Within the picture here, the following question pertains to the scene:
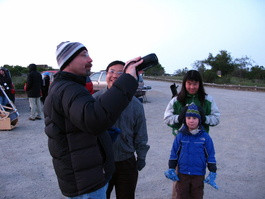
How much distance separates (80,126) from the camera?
4.83 ft

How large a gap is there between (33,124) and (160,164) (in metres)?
5.14

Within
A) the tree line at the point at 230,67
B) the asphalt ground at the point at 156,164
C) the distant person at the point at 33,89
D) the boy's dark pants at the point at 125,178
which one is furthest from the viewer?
the tree line at the point at 230,67

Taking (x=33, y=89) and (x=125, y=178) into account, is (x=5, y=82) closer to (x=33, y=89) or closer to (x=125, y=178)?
(x=33, y=89)

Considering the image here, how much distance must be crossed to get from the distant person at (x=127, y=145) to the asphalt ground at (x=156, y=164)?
113cm

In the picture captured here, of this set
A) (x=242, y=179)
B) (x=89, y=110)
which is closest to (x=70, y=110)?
(x=89, y=110)

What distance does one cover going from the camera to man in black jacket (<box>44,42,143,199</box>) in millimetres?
1441

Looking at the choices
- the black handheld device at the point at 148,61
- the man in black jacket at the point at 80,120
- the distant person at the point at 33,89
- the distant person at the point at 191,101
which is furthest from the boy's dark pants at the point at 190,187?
the distant person at the point at 33,89

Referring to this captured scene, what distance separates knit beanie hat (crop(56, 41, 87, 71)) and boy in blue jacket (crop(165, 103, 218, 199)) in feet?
5.44

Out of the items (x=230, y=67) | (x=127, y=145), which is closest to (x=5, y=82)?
(x=127, y=145)

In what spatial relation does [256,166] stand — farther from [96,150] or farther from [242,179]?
[96,150]

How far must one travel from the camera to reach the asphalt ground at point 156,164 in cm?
388

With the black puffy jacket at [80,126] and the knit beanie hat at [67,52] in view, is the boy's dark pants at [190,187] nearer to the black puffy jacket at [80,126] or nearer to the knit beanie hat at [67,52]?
the black puffy jacket at [80,126]

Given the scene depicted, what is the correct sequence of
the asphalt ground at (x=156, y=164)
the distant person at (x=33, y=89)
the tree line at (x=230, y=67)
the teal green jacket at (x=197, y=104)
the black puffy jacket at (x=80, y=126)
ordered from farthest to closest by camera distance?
the tree line at (x=230, y=67) → the distant person at (x=33, y=89) → the asphalt ground at (x=156, y=164) → the teal green jacket at (x=197, y=104) → the black puffy jacket at (x=80, y=126)

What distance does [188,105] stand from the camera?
3066 mm
